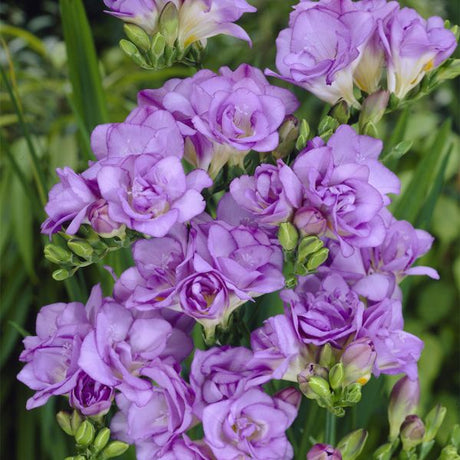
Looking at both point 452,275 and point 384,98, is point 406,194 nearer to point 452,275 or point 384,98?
point 384,98

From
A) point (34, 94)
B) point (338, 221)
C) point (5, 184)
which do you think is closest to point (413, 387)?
point (338, 221)

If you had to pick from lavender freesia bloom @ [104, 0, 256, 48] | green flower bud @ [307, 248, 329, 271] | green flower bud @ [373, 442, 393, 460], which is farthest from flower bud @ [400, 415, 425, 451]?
lavender freesia bloom @ [104, 0, 256, 48]

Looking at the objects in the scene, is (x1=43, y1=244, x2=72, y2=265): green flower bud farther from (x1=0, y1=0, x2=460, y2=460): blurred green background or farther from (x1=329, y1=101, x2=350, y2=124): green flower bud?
(x1=0, y1=0, x2=460, y2=460): blurred green background

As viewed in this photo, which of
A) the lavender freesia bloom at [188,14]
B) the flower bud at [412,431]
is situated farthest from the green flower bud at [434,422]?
the lavender freesia bloom at [188,14]

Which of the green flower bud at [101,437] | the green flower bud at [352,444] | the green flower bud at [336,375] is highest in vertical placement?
the green flower bud at [336,375]

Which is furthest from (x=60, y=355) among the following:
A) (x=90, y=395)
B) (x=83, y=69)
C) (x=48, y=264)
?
(x=48, y=264)

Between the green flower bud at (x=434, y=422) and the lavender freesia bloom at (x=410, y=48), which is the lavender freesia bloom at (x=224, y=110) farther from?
the green flower bud at (x=434, y=422)
